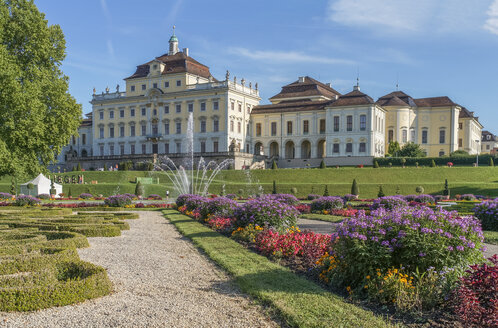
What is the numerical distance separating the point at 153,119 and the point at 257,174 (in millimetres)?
22125

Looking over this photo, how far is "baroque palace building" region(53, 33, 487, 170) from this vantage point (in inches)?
2124

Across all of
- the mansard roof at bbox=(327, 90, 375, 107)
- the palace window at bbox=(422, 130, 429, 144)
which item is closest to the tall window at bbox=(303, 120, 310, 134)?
the mansard roof at bbox=(327, 90, 375, 107)

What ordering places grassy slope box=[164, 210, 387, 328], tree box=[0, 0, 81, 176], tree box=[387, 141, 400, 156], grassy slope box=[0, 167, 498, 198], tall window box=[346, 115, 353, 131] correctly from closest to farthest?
grassy slope box=[164, 210, 387, 328] < tree box=[0, 0, 81, 176] < grassy slope box=[0, 167, 498, 198] < tall window box=[346, 115, 353, 131] < tree box=[387, 141, 400, 156]

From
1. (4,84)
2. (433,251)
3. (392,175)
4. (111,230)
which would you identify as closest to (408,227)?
(433,251)

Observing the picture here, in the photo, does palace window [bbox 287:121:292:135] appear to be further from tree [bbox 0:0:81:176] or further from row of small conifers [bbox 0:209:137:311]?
row of small conifers [bbox 0:209:137:311]

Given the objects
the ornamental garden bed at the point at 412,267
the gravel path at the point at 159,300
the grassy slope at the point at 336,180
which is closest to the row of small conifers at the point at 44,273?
the gravel path at the point at 159,300

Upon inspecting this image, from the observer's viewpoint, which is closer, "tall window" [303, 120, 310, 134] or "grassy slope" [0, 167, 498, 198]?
"grassy slope" [0, 167, 498, 198]

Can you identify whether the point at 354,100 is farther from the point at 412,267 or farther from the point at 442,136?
the point at 412,267

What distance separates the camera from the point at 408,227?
20.7 feet

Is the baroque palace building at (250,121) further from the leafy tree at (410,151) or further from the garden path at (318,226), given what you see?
the garden path at (318,226)

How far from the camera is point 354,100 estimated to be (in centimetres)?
5316

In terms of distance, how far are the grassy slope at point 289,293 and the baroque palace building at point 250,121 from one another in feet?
143

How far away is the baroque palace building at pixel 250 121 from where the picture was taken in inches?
2124

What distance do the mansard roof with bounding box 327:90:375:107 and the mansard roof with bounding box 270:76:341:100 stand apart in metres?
5.44
